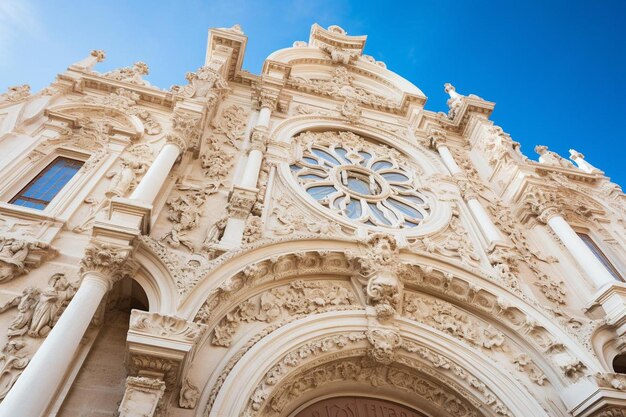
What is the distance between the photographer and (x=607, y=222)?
11.9 metres

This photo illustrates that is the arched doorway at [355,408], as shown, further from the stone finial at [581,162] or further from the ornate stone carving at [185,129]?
the stone finial at [581,162]

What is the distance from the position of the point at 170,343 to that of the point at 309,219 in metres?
4.52

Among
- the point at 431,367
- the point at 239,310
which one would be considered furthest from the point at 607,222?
the point at 239,310

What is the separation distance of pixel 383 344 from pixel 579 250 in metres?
5.41

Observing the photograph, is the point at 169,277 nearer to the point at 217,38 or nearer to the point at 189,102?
the point at 189,102

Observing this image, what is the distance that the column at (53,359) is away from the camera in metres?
3.60

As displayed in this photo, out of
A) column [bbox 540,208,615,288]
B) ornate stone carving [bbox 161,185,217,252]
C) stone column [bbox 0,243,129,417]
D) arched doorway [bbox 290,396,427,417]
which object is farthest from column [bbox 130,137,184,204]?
column [bbox 540,208,615,288]

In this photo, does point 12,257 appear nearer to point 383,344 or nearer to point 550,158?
point 383,344

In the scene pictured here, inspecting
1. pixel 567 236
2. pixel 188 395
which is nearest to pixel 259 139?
pixel 188 395

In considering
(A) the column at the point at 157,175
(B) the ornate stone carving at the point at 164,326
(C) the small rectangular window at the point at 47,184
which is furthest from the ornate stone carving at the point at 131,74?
(B) the ornate stone carving at the point at 164,326

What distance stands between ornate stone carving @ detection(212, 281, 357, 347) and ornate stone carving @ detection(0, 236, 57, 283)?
8.64ft

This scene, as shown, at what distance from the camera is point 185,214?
24.5ft

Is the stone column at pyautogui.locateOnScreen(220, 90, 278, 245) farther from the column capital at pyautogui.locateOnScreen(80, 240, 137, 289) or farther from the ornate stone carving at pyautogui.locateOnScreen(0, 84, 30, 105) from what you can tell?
the ornate stone carving at pyautogui.locateOnScreen(0, 84, 30, 105)

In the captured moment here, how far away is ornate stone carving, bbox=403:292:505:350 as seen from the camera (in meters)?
7.09
